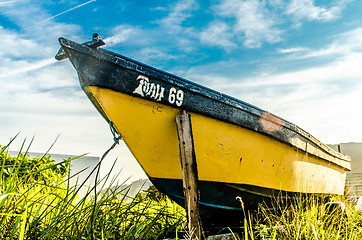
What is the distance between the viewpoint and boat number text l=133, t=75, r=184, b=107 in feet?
9.09

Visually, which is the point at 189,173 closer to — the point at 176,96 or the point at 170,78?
the point at 176,96

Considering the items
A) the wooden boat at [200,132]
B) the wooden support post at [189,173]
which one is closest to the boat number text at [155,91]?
the wooden boat at [200,132]

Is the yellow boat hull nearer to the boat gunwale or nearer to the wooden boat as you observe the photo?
the wooden boat

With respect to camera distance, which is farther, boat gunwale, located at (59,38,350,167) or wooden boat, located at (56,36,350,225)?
wooden boat, located at (56,36,350,225)

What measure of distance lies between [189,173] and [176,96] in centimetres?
73

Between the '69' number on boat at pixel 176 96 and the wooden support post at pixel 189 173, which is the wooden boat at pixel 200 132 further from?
the wooden support post at pixel 189 173

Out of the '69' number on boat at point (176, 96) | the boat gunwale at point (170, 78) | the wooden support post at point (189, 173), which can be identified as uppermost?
the boat gunwale at point (170, 78)

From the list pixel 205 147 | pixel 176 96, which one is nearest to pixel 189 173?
pixel 205 147

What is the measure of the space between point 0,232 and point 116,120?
1.22m

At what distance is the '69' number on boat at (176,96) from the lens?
9.53ft

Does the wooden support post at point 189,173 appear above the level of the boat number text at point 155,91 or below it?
below

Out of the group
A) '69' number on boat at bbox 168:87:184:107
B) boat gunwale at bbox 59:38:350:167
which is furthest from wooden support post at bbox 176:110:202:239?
boat gunwale at bbox 59:38:350:167

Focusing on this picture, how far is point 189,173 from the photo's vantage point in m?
2.80

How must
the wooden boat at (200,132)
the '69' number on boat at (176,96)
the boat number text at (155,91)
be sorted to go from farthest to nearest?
the '69' number on boat at (176,96), the boat number text at (155,91), the wooden boat at (200,132)
